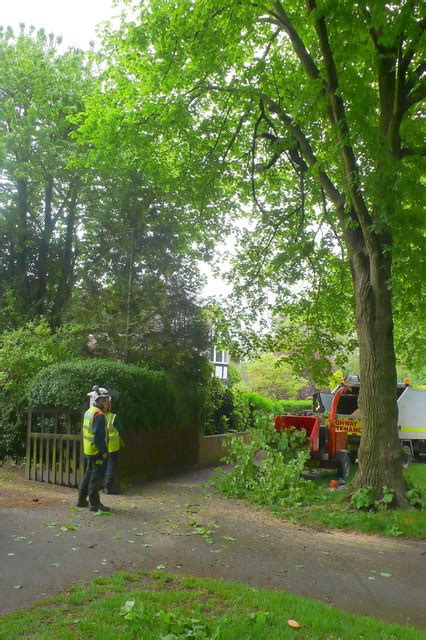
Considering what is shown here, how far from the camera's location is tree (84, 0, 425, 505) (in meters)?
9.72

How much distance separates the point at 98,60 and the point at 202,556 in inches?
515

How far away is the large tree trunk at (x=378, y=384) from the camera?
34.4 feet

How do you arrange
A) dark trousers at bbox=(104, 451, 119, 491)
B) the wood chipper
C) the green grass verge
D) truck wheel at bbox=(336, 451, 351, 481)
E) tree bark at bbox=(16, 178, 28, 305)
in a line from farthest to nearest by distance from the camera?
tree bark at bbox=(16, 178, 28, 305) → truck wheel at bbox=(336, 451, 351, 481) → the wood chipper → dark trousers at bbox=(104, 451, 119, 491) → the green grass verge

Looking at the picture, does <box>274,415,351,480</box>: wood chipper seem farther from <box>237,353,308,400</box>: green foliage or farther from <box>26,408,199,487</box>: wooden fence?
<box>237,353,308,400</box>: green foliage

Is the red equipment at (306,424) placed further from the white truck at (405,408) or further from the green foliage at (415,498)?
the green foliage at (415,498)

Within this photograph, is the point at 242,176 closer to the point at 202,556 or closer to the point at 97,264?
the point at 97,264

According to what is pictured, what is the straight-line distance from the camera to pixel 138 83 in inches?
563

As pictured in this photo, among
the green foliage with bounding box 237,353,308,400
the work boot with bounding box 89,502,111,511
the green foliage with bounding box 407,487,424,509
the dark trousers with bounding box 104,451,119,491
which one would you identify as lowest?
the work boot with bounding box 89,502,111,511

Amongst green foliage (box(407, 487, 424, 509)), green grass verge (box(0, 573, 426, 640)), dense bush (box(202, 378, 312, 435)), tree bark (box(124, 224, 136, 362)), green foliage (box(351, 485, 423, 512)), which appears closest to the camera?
green grass verge (box(0, 573, 426, 640))

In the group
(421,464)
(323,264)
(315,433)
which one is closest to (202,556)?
(315,433)

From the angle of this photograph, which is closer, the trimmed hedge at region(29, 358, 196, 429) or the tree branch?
the tree branch

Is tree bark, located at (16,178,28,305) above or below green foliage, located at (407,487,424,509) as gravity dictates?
above

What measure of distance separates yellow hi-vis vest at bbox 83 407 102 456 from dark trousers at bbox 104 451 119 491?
169 cm

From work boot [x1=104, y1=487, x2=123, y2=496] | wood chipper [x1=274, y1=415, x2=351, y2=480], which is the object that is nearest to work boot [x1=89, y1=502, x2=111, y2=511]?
work boot [x1=104, y1=487, x2=123, y2=496]
